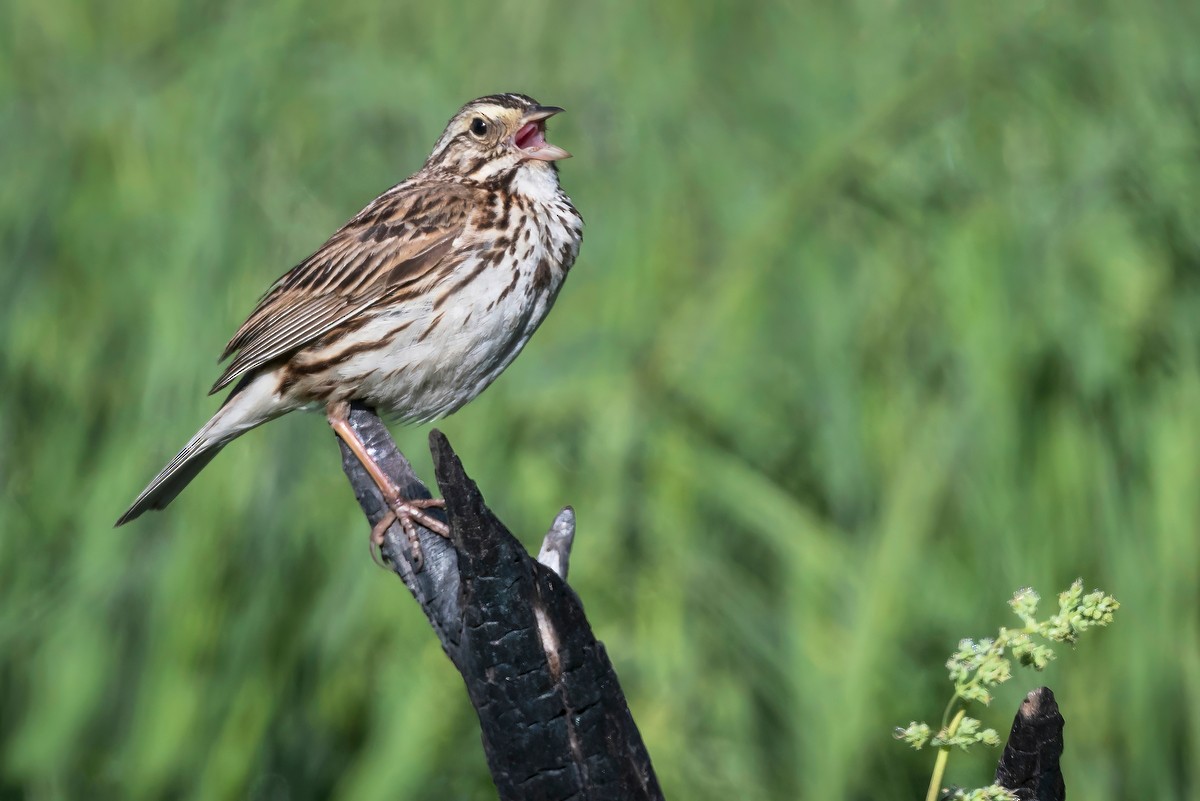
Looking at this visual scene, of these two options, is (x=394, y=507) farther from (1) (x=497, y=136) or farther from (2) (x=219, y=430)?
(1) (x=497, y=136)

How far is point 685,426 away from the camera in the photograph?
5895mm

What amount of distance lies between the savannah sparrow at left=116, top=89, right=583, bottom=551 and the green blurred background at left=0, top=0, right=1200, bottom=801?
109cm

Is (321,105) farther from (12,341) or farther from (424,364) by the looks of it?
(424,364)

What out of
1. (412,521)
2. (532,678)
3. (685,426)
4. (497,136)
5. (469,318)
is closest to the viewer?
(532,678)

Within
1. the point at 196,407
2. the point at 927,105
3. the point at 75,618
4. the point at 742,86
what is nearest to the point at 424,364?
the point at 196,407

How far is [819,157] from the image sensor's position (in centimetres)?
594

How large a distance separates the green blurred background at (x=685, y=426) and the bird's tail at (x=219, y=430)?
956mm

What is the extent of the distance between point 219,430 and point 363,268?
578 millimetres

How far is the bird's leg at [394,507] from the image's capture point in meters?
3.15

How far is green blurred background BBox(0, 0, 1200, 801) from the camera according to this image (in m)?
5.35

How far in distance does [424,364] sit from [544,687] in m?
1.76

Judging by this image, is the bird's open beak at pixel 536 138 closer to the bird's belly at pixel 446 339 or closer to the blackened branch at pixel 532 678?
the bird's belly at pixel 446 339

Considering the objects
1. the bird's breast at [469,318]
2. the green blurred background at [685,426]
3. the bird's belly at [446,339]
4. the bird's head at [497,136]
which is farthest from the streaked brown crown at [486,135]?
the green blurred background at [685,426]

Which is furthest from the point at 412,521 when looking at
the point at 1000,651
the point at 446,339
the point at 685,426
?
the point at 685,426
